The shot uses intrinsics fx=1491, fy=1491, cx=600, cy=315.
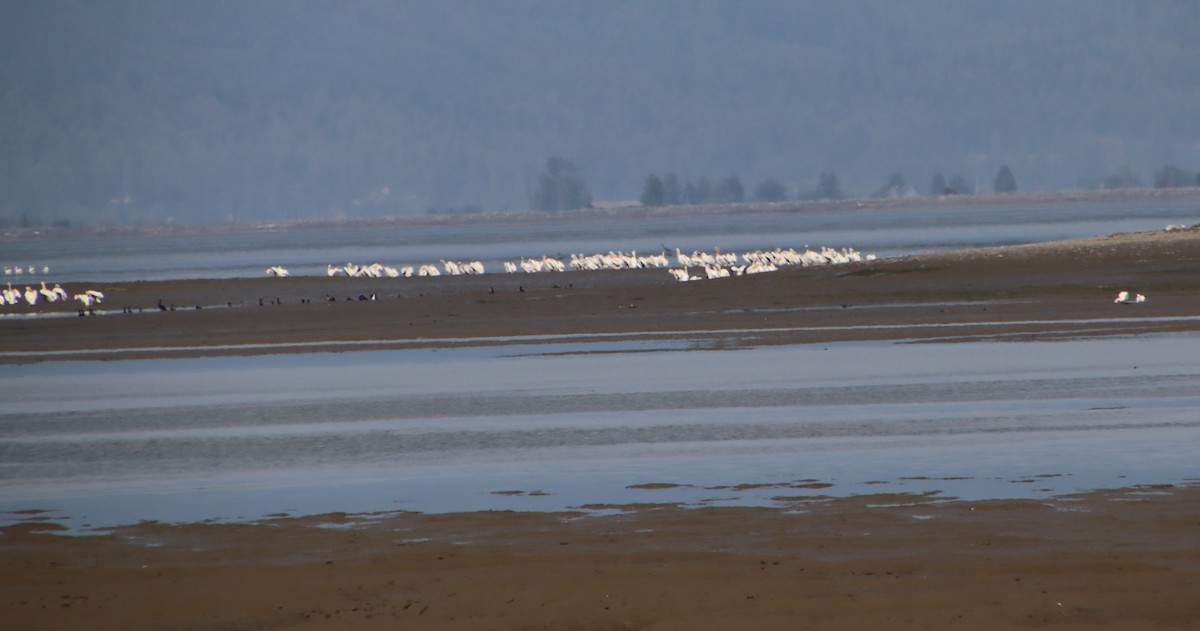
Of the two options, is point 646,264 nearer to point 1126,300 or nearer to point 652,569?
point 1126,300

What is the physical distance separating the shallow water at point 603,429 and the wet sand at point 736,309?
3076 millimetres

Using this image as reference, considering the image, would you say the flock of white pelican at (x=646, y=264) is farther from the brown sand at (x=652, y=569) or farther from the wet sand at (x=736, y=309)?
the brown sand at (x=652, y=569)

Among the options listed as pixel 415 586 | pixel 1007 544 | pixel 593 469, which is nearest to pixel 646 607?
pixel 415 586

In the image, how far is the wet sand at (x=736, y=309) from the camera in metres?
24.6

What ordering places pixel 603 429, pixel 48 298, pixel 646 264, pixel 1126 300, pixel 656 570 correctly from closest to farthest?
pixel 656 570 → pixel 603 429 → pixel 1126 300 → pixel 48 298 → pixel 646 264

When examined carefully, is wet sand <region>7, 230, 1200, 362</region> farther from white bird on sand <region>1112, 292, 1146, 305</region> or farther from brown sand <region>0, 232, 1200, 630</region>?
brown sand <region>0, 232, 1200, 630</region>

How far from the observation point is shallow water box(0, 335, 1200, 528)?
10.6 m

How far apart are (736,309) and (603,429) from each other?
50.8ft

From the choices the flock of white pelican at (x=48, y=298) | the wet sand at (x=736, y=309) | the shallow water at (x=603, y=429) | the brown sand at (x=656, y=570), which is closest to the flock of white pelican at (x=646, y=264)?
the wet sand at (x=736, y=309)

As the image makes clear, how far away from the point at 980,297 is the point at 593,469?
61.5 ft

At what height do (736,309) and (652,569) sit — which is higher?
(736,309)

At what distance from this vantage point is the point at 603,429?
14047 mm

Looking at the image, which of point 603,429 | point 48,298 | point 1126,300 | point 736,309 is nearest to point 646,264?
point 48,298

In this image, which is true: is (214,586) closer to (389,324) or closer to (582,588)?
(582,588)
